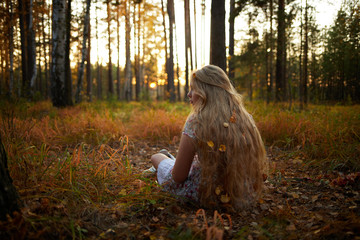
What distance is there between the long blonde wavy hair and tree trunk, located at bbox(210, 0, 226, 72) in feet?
10.9

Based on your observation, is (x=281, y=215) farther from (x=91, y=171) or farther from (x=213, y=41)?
(x=213, y=41)

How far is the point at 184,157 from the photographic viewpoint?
181cm

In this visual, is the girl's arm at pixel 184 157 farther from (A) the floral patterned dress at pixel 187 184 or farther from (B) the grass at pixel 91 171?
(B) the grass at pixel 91 171

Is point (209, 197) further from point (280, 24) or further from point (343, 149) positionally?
point (280, 24)

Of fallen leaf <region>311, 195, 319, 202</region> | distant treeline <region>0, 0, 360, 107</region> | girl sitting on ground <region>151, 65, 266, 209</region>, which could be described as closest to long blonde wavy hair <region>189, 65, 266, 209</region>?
girl sitting on ground <region>151, 65, 266, 209</region>

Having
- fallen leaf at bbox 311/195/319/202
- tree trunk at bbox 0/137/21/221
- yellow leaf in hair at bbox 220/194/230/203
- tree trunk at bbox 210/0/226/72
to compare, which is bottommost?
fallen leaf at bbox 311/195/319/202

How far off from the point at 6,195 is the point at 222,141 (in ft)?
5.15

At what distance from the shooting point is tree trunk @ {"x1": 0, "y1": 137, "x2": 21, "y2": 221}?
1.28 m

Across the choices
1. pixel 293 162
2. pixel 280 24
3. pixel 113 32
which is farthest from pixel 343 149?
pixel 113 32

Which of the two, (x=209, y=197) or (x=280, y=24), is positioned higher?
(x=280, y=24)

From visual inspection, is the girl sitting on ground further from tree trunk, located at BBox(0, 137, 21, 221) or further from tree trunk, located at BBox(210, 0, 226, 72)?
tree trunk, located at BBox(210, 0, 226, 72)

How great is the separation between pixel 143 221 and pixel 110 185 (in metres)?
0.80

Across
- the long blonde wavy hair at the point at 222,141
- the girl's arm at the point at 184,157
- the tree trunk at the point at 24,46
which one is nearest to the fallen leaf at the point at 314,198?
the long blonde wavy hair at the point at 222,141

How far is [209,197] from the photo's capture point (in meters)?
1.97
